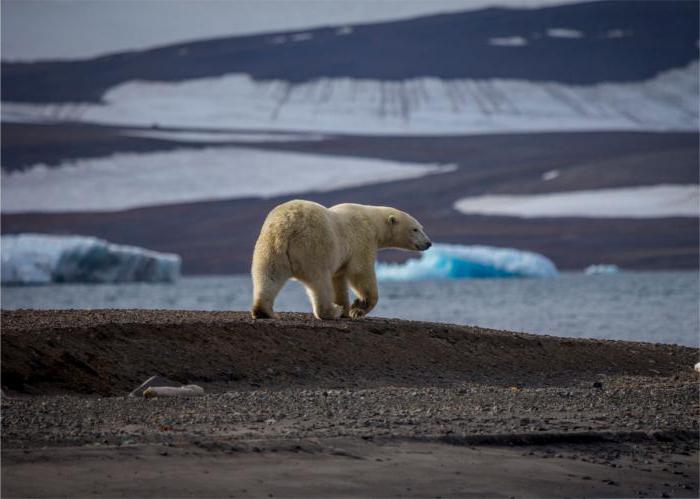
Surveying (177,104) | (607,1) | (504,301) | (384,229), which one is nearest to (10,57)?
(177,104)

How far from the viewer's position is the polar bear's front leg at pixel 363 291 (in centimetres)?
1257

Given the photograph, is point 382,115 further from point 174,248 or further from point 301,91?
point 174,248

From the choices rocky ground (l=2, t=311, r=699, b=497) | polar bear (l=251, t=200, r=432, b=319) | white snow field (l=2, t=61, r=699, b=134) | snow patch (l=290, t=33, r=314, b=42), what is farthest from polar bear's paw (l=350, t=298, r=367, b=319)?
snow patch (l=290, t=33, r=314, b=42)

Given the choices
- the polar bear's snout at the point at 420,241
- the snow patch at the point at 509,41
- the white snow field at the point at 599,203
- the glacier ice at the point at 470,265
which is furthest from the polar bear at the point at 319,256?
the snow patch at the point at 509,41

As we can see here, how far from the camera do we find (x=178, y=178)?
287ft

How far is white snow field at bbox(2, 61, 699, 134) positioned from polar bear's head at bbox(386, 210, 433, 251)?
9208cm

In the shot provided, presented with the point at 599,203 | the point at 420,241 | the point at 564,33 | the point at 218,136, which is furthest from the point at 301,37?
the point at 420,241

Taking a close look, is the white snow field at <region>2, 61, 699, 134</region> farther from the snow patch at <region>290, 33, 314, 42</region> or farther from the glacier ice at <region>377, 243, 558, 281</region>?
the glacier ice at <region>377, 243, 558, 281</region>

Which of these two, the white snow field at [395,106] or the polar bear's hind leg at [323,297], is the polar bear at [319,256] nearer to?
the polar bear's hind leg at [323,297]

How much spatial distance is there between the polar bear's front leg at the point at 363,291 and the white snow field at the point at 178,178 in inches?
2740

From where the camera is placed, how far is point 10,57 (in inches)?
5022

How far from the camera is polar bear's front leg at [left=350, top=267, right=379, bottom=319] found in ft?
41.2

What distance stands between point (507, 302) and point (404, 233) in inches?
941

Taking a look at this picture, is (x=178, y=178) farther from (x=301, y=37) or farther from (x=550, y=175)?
(x=301, y=37)
